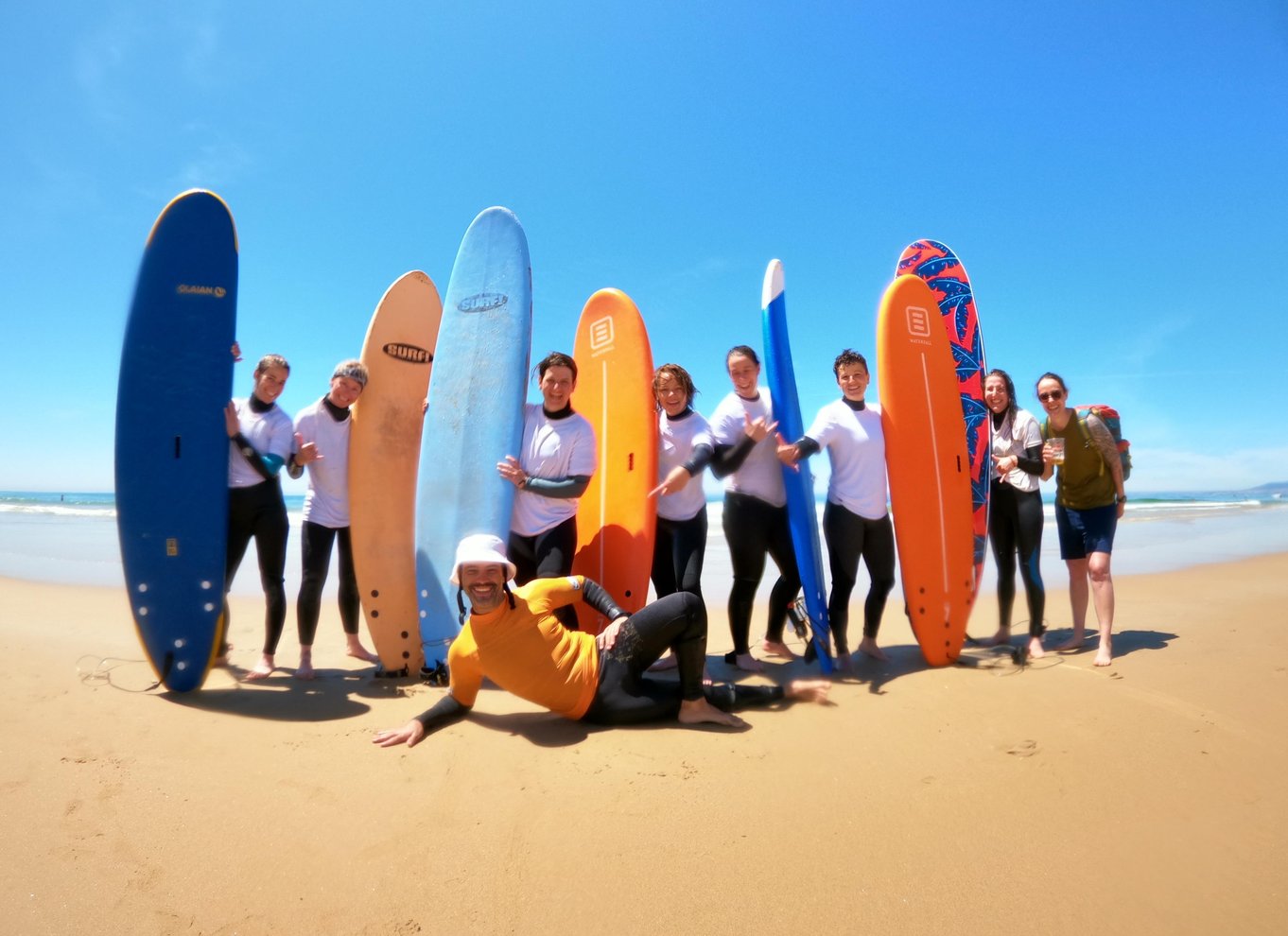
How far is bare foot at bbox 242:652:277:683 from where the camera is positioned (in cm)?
302

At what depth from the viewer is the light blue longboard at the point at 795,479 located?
10.1ft

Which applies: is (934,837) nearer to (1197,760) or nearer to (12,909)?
(1197,760)

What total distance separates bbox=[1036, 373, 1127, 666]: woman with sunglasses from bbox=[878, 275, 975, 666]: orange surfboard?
45 centimetres

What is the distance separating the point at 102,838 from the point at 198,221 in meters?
2.72

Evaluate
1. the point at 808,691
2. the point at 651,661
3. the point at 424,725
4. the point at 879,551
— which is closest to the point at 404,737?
the point at 424,725

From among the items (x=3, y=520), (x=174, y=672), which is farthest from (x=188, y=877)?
(x=3, y=520)

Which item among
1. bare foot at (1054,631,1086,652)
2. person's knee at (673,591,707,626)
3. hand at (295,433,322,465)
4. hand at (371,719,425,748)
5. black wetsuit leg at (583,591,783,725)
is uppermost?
hand at (295,433,322,465)

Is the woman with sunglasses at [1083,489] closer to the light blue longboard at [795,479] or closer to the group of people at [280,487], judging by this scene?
the light blue longboard at [795,479]

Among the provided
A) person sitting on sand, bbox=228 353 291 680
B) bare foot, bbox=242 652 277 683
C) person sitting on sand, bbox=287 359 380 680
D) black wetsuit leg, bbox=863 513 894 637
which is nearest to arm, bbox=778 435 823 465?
black wetsuit leg, bbox=863 513 894 637

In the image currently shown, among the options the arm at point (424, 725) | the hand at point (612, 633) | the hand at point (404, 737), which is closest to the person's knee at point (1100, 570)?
the hand at point (612, 633)

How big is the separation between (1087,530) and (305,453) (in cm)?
405

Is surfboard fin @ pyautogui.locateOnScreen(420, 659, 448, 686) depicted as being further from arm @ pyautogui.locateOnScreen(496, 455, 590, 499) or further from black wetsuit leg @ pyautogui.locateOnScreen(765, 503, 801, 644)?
black wetsuit leg @ pyautogui.locateOnScreen(765, 503, 801, 644)

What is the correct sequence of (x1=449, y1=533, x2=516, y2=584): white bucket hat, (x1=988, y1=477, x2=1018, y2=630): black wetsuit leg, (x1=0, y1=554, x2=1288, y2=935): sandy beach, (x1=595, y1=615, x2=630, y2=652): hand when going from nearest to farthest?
(x1=0, y1=554, x2=1288, y2=935): sandy beach < (x1=449, y1=533, x2=516, y2=584): white bucket hat < (x1=595, y1=615, x2=630, y2=652): hand < (x1=988, y1=477, x2=1018, y2=630): black wetsuit leg

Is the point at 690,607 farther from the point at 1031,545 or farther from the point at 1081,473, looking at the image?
the point at 1081,473
